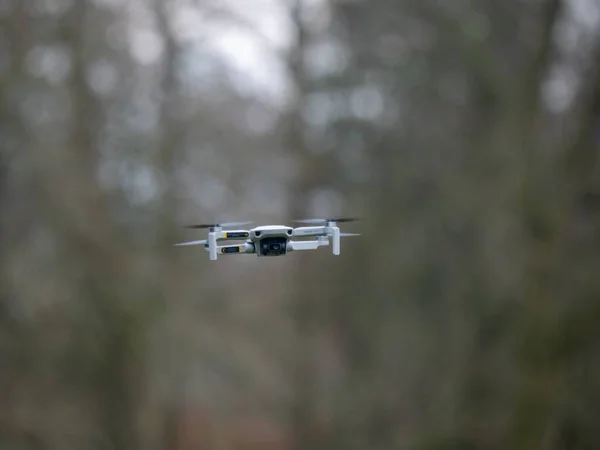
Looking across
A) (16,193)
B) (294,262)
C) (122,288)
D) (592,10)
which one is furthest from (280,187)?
(592,10)

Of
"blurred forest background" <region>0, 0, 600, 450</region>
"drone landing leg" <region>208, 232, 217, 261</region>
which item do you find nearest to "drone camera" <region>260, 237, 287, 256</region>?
"drone landing leg" <region>208, 232, 217, 261</region>

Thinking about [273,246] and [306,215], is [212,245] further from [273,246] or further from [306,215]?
[306,215]

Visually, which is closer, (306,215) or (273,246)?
(273,246)

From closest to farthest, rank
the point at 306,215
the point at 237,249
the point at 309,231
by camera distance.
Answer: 1. the point at 237,249
2. the point at 309,231
3. the point at 306,215

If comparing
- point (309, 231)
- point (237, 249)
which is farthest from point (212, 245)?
point (309, 231)

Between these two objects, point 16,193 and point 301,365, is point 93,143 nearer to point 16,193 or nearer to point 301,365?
point 16,193

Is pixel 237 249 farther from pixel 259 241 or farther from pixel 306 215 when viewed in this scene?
pixel 306 215

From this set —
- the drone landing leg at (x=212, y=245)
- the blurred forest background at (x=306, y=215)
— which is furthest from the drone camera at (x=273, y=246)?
the blurred forest background at (x=306, y=215)

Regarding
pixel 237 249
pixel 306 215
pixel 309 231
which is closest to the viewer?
pixel 237 249

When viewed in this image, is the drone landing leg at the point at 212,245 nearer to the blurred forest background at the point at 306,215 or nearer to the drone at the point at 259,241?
the drone at the point at 259,241
